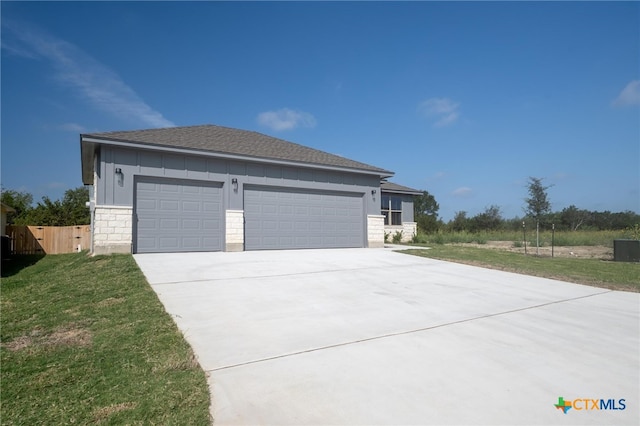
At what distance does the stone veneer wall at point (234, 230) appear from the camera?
11750 mm

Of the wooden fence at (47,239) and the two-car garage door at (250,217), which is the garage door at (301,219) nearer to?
the two-car garage door at (250,217)

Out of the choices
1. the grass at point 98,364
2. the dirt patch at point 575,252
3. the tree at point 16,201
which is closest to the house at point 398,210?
the dirt patch at point 575,252

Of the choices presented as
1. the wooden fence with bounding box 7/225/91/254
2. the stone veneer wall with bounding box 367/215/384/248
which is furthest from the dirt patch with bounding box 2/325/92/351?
the wooden fence with bounding box 7/225/91/254

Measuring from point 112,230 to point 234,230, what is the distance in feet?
12.3

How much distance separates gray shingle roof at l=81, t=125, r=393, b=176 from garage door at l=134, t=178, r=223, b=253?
1.34 m

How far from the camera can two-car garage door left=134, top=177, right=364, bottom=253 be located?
10789 millimetres

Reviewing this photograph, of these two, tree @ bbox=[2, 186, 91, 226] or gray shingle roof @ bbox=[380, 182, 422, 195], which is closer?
gray shingle roof @ bbox=[380, 182, 422, 195]

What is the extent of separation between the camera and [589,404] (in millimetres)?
2332

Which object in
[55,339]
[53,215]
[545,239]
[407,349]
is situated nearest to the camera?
[407,349]

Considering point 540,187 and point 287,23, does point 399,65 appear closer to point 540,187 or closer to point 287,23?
point 287,23

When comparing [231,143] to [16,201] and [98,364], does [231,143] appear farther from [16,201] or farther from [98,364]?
[16,201]

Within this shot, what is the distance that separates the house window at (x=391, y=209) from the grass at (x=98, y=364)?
1685 cm

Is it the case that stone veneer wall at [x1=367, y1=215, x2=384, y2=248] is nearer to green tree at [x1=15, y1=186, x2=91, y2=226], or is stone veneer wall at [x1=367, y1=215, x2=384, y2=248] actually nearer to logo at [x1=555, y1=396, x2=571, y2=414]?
logo at [x1=555, y1=396, x2=571, y2=414]

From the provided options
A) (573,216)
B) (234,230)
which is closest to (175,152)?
(234,230)
